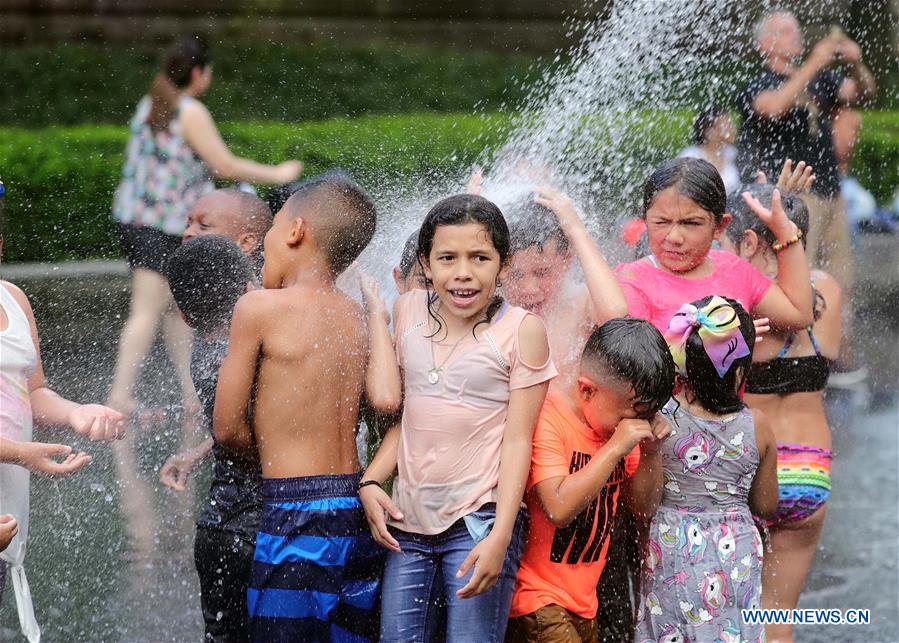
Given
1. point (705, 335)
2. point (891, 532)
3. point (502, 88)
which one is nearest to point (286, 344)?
point (705, 335)

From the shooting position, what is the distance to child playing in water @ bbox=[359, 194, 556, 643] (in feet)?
9.21

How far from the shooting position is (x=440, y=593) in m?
2.86

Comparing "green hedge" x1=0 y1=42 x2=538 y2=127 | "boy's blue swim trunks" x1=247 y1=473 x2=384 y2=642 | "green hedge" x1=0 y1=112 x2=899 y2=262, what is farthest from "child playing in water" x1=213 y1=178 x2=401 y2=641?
"green hedge" x1=0 y1=42 x2=538 y2=127

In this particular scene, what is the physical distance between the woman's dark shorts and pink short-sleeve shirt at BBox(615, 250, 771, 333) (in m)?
2.47

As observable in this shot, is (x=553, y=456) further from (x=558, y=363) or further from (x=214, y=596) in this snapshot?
(x=214, y=596)

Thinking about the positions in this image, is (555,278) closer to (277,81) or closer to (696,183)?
(696,183)

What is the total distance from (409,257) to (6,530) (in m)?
1.24

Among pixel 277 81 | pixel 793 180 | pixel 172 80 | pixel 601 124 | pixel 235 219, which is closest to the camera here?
pixel 235 219

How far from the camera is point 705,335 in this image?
3041 millimetres

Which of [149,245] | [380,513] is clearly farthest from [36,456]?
[149,245]

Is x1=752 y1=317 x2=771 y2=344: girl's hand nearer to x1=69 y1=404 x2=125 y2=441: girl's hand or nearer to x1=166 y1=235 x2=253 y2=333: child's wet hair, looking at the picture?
x1=166 y1=235 x2=253 y2=333: child's wet hair

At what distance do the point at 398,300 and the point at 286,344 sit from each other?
339 mm

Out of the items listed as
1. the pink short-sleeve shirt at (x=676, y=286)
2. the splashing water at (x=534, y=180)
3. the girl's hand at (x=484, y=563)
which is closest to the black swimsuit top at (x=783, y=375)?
the pink short-sleeve shirt at (x=676, y=286)

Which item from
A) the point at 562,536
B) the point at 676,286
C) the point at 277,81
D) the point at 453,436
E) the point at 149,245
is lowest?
the point at 562,536
